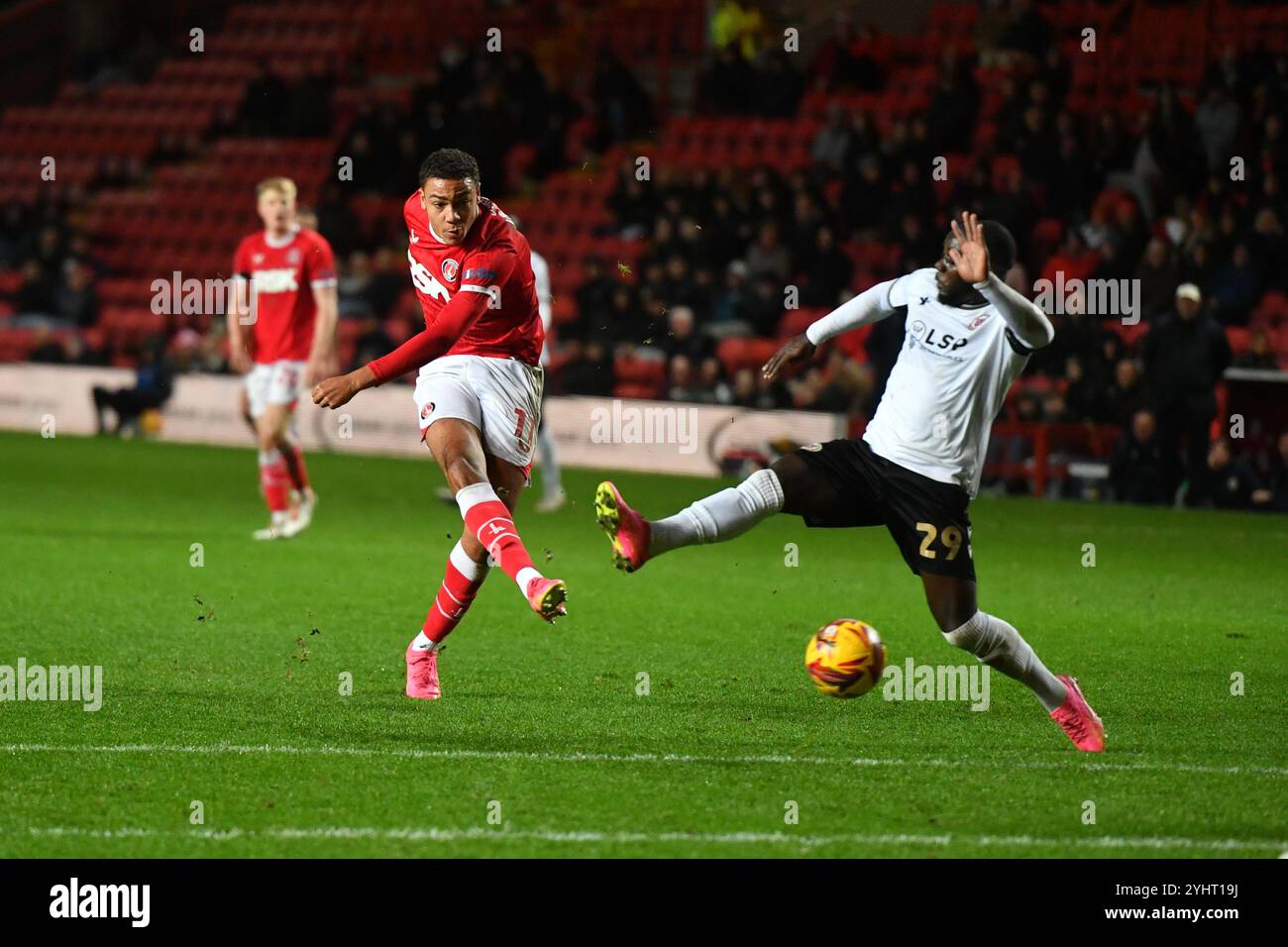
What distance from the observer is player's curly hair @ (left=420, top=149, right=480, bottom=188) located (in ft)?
24.7

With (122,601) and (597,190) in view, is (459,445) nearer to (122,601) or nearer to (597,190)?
(122,601)

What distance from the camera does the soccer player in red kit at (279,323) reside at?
13.1 meters

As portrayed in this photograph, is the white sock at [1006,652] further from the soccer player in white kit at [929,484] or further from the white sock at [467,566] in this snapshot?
the white sock at [467,566]

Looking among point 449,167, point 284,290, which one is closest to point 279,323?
point 284,290

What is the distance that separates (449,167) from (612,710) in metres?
2.19

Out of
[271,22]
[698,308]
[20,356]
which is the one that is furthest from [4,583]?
[271,22]

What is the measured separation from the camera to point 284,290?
13.2 metres

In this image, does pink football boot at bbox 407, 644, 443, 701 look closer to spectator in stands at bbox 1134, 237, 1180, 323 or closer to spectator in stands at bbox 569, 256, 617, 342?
spectator in stands at bbox 1134, 237, 1180, 323

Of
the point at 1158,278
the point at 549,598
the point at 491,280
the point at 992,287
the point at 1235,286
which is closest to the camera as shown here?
the point at 992,287

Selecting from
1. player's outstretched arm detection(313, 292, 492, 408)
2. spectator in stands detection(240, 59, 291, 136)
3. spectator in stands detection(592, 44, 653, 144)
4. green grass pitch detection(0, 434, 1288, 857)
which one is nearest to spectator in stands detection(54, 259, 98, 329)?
spectator in stands detection(240, 59, 291, 136)

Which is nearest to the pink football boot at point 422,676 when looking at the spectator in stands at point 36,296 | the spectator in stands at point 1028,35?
the spectator in stands at point 1028,35

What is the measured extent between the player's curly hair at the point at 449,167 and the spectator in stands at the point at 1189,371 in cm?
1027

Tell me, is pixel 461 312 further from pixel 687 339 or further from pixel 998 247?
pixel 687 339

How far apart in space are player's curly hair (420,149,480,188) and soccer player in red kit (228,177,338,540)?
557cm
